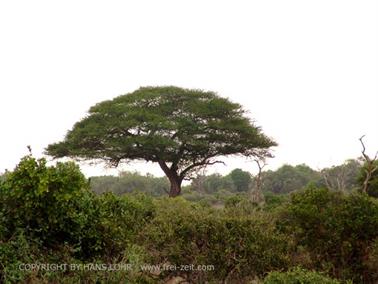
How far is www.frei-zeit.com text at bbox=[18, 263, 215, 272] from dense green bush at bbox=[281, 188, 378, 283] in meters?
2.48

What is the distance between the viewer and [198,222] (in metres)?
9.73

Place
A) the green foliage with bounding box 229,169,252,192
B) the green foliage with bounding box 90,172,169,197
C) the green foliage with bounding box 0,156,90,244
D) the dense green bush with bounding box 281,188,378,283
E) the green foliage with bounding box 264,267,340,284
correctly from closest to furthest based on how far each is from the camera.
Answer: the green foliage with bounding box 264,267,340,284 → the green foliage with bounding box 0,156,90,244 → the dense green bush with bounding box 281,188,378,283 → the green foliage with bounding box 229,169,252,192 → the green foliage with bounding box 90,172,169,197

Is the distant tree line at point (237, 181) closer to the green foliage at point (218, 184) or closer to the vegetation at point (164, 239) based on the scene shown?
the green foliage at point (218, 184)

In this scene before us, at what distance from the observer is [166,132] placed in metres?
35.1

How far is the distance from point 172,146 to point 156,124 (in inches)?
69.2

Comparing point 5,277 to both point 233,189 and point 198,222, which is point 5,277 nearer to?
point 198,222

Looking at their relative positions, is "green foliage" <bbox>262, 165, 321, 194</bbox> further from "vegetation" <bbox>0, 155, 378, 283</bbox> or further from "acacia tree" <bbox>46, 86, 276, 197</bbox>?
"vegetation" <bbox>0, 155, 378, 283</bbox>

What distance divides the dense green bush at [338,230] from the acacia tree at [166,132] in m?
22.8

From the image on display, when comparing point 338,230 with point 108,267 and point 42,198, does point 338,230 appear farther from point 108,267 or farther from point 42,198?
point 42,198

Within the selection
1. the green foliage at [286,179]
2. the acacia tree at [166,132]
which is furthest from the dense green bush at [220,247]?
the green foliage at [286,179]

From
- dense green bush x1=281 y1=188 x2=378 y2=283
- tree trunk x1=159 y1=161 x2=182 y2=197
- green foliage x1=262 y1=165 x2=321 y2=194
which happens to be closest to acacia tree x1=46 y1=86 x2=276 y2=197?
tree trunk x1=159 y1=161 x2=182 y2=197

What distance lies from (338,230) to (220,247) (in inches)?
101

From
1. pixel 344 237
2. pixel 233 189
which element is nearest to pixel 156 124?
pixel 344 237

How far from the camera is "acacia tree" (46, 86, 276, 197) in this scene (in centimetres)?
3456
